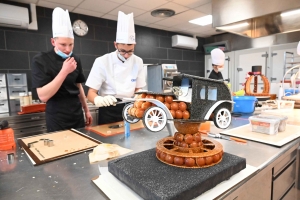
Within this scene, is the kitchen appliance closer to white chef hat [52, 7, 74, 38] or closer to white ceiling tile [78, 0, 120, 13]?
white ceiling tile [78, 0, 120, 13]

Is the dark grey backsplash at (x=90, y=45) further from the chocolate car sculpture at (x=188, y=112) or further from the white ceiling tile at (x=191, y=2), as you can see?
the chocolate car sculpture at (x=188, y=112)

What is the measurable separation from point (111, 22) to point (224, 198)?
12.2ft

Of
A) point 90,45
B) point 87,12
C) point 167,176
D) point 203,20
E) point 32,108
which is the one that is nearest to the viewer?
point 167,176

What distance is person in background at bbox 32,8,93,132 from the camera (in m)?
1.35

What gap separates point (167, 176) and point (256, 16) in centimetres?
230

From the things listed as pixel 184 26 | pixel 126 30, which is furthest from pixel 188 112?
pixel 184 26

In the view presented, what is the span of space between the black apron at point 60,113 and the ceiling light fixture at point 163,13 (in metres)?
2.38

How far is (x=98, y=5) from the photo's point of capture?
296 cm

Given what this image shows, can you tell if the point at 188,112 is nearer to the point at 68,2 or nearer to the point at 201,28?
the point at 68,2

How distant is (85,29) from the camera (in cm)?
338

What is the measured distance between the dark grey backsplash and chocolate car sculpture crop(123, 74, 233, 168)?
2929 millimetres

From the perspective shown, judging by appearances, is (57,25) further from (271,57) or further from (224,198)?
(271,57)

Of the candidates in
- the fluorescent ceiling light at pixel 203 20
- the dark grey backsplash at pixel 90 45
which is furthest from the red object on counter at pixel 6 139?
the fluorescent ceiling light at pixel 203 20

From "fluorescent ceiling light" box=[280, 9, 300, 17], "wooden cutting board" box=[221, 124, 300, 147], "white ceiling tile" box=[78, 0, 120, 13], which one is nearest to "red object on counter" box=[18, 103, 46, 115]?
"white ceiling tile" box=[78, 0, 120, 13]
